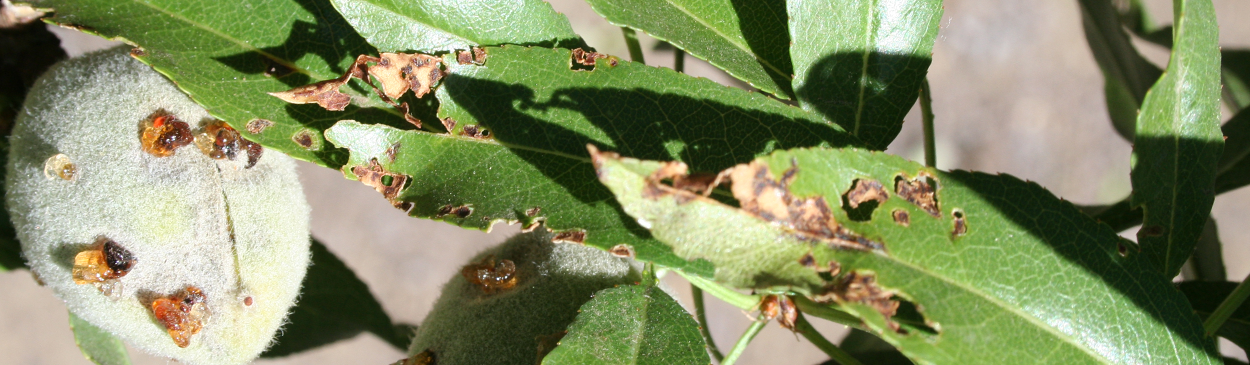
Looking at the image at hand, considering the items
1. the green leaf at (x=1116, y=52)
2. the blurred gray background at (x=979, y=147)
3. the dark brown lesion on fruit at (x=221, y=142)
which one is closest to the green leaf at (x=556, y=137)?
the dark brown lesion on fruit at (x=221, y=142)

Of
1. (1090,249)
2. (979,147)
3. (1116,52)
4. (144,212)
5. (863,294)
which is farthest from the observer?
(979,147)

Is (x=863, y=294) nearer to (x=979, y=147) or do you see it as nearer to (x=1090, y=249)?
(x=1090, y=249)

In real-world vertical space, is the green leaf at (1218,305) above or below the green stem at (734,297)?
above

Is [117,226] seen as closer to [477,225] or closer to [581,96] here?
[477,225]

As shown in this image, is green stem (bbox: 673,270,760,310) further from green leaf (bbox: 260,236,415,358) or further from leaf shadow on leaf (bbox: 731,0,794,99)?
green leaf (bbox: 260,236,415,358)

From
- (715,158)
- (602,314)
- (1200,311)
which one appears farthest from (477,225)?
(1200,311)

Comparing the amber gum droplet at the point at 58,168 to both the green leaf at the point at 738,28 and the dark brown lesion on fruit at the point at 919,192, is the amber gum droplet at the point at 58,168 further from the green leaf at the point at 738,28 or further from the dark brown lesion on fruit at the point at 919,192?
the dark brown lesion on fruit at the point at 919,192

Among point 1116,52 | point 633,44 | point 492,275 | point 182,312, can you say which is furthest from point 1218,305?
point 182,312
